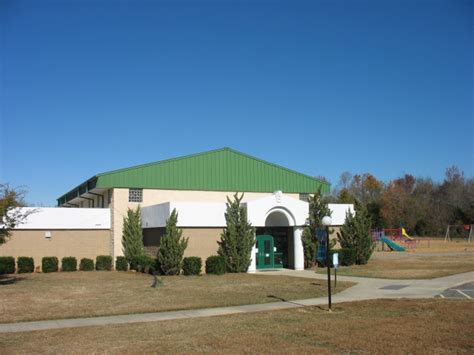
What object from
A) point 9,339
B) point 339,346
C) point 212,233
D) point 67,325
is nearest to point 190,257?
point 212,233

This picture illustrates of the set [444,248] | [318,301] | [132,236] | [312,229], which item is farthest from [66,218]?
[444,248]

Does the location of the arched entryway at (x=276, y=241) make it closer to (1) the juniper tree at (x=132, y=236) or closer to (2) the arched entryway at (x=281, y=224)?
(2) the arched entryway at (x=281, y=224)

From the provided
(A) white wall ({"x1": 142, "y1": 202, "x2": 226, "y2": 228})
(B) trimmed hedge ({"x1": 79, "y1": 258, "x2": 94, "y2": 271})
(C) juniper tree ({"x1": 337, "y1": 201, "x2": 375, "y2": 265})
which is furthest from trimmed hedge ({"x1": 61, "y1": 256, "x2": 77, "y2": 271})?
(C) juniper tree ({"x1": 337, "y1": 201, "x2": 375, "y2": 265})

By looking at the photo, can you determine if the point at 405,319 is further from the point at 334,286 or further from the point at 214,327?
the point at 334,286

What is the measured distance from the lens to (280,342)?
10070 millimetres

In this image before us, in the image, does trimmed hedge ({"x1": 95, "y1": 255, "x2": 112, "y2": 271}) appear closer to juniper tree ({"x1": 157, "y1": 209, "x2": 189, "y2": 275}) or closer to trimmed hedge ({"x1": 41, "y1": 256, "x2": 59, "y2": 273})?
trimmed hedge ({"x1": 41, "y1": 256, "x2": 59, "y2": 273})

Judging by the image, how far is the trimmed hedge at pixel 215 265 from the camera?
26.8 metres

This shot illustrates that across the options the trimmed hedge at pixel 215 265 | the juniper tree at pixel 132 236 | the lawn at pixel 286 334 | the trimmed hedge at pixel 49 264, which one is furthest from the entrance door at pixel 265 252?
the lawn at pixel 286 334

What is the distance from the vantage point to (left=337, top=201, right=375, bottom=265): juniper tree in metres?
31.4

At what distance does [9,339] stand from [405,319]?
8.96 m

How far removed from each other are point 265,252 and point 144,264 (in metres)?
7.21

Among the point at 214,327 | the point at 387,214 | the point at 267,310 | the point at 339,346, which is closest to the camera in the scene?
the point at 339,346

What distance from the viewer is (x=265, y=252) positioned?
31.0 metres

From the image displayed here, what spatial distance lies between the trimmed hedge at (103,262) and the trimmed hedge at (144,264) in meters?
1.38
